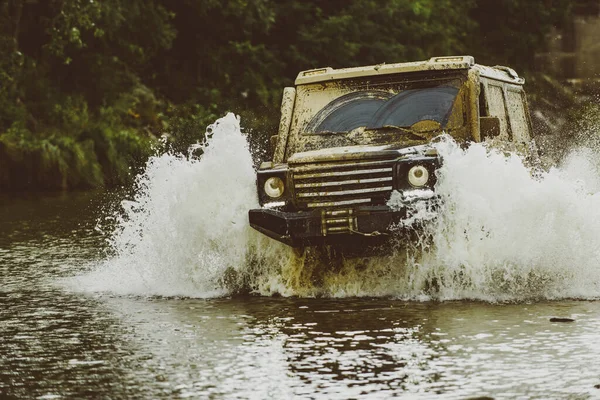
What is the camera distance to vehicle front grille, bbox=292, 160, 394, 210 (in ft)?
41.3

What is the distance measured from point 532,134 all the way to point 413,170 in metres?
3.49

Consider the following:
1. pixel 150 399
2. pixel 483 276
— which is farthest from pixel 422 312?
pixel 150 399

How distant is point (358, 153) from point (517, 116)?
284cm

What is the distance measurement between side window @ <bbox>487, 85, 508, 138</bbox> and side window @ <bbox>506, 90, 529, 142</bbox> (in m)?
0.15

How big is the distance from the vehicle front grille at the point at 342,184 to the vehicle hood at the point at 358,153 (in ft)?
0.17

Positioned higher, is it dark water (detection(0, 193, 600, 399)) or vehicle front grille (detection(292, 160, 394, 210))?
vehicle front grille (detection(292, 160, 394, 210))

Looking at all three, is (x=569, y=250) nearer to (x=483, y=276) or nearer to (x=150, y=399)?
(x=483, y=276)

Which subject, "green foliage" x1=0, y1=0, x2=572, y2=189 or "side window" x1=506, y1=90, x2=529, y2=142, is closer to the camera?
"side window" x1=506, y1=90, x2=529, y2=142

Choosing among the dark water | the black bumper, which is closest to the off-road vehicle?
the black bumper

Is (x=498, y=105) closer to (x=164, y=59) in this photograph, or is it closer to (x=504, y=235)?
(x=504, y=235)

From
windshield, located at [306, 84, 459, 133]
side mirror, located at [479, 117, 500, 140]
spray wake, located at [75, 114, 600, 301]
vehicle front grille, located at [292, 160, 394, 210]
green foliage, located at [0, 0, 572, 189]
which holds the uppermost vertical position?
green foliage, located at [0, 0, 572, 189]

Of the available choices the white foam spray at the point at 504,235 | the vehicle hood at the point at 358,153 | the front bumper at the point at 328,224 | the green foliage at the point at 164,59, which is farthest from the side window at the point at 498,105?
Result: the green foliage at the point at 164,59

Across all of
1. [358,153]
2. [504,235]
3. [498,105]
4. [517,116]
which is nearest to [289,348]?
[358,153]

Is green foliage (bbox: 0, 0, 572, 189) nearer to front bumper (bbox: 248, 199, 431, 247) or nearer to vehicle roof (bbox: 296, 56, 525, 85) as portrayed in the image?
vehicle roof (bbox: 296, 56, 525, 85)
